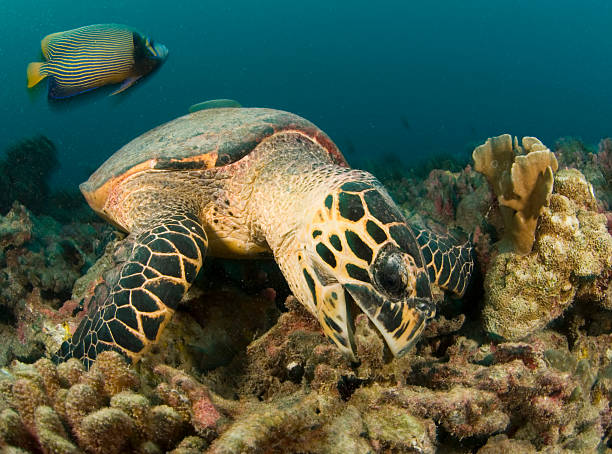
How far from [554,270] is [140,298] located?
2.29 meters

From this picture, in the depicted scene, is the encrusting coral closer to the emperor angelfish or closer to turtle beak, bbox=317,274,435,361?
turtle beak, bbox=317,274,435,361

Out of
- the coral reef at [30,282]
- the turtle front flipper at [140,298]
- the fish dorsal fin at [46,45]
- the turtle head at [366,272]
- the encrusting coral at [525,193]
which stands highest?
the fish dorsal fin at [46,45]

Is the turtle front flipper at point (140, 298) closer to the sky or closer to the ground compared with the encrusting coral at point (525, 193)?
closer to the ground

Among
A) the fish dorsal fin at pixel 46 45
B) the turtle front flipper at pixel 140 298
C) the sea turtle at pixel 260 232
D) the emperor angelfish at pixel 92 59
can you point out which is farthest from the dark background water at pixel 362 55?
the turtle front flipper at pixel 140 298

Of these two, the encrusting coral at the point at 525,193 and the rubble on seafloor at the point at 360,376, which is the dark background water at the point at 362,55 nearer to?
the encrusting coral at the point at 525,193

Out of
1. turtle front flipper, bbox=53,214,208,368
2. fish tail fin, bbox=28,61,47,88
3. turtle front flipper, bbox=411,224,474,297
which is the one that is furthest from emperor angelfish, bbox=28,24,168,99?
turtle front flipper, bbox=411,224,474,297

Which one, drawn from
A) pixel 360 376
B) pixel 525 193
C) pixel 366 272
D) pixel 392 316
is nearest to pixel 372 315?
pixel 392 316

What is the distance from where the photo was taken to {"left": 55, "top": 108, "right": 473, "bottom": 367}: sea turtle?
1.66 meters

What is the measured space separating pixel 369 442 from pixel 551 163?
6.43 ft

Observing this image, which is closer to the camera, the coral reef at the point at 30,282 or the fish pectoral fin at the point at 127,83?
the coral reef at the point at 30,282

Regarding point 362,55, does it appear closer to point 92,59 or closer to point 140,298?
point 92,59

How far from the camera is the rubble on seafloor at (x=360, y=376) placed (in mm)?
995

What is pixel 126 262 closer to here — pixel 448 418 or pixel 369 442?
pixel 369 442

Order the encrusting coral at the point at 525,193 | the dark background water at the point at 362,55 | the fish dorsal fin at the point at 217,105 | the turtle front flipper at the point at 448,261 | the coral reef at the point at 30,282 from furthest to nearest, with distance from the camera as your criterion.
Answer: the dark background water at the point at 362,55, the fish dorsal fin at the point at 217,105, the coral reef at the point at 30,282, the turtle front flipper at the point at 448,261, the encrusting coral at the point at 525,193
